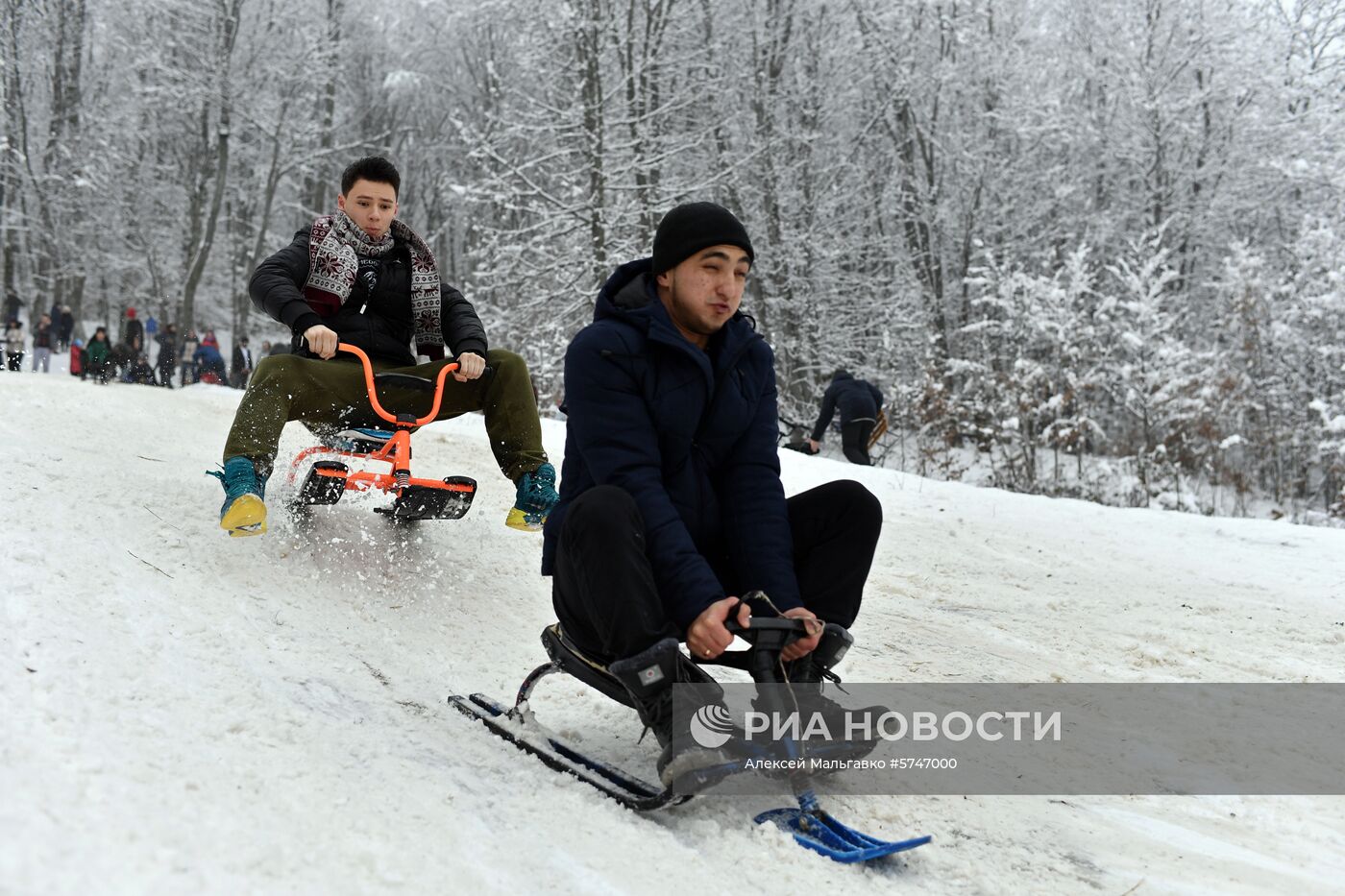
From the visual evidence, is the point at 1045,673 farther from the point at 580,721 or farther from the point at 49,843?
the point at 49,843

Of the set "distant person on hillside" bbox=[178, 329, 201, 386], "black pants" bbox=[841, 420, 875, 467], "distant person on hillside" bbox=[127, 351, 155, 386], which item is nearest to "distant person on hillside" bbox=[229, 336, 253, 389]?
"distant person on hillside" bbox=[178, 329, 201, 386]

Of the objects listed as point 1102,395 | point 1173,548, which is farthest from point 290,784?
point 1102,395

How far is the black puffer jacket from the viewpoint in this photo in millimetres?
4246

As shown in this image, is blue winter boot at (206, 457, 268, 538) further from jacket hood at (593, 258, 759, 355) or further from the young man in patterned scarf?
jacket hood at (593, 258, 759, 355)

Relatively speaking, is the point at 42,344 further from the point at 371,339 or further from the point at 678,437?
the point at 678,437

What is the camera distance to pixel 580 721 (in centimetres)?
288

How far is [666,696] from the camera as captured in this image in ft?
7.07

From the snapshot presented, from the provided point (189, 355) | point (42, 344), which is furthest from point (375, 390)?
point (189, 355)

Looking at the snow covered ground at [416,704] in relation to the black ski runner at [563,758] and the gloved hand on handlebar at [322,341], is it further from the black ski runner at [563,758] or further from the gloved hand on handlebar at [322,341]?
the gloved hand on handlebar at [322,341]

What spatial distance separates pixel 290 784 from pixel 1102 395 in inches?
628

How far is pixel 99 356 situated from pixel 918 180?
51.1 ft

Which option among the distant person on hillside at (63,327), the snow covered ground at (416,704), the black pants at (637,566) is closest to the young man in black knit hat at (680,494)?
the black pants at (637,566)

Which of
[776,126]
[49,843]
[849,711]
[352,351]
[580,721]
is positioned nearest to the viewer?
[49,843]

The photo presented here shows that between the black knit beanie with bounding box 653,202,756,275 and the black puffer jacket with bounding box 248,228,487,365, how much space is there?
6.06 feet
